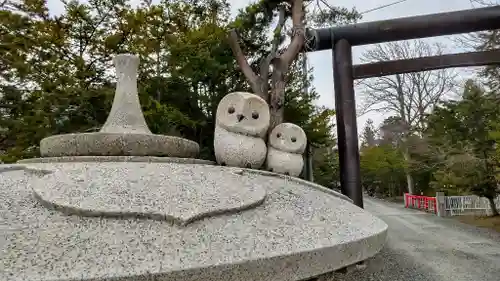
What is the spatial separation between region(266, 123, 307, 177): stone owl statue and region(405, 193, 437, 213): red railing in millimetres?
10400

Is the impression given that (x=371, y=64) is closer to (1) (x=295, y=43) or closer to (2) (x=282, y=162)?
(1) (x=295, y=43)

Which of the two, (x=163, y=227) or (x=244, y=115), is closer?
(x=163, y=227)

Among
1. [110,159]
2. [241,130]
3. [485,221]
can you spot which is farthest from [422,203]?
[110,159]

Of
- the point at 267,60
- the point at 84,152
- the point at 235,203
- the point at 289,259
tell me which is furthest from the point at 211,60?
the point at 289,259

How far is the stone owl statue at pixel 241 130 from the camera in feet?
11.3

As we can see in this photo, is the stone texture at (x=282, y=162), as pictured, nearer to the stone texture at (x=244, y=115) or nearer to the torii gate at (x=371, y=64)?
the stone texture at (x=244, y=115)

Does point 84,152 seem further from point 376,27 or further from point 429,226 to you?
point 429,226

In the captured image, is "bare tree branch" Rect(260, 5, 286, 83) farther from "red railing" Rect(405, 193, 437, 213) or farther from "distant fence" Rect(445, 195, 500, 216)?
"red railing" Rect(405, 193, 437, 213)

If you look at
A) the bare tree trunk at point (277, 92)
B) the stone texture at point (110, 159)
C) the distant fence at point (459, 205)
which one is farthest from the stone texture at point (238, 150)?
the distant fence at point (459, 205)

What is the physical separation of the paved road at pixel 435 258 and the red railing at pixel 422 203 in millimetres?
5308

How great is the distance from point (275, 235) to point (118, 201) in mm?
833

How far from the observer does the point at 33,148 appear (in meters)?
6.40

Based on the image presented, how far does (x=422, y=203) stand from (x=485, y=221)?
11.9 feet

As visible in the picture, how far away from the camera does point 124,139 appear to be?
290 cm
